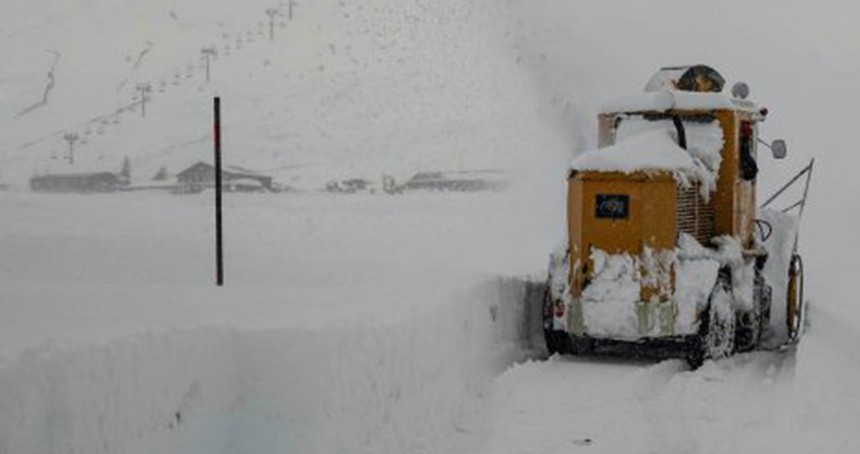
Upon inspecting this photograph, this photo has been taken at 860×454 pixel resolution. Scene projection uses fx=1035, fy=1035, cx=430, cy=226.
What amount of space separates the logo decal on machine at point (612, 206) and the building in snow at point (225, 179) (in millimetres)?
40513

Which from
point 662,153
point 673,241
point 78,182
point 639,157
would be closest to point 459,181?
point 78,182

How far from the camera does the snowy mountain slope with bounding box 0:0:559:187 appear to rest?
65.8 metres

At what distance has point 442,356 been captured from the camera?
8062 mm

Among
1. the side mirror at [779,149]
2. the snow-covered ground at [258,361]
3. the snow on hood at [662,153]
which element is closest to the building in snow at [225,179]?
the snow-covered ground at [258,361]

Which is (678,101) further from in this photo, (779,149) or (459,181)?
(459,181)

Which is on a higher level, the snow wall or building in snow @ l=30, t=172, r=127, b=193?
building in snow @ l=30, t=172, r=127, b=193

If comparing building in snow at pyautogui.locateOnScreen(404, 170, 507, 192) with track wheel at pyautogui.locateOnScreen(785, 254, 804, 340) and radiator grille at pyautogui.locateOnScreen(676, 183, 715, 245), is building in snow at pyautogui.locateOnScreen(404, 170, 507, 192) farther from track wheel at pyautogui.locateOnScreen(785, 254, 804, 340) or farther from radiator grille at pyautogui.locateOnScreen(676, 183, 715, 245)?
radiator grille at pyautogui.locateOnScreen(676, 183, 715, 245)

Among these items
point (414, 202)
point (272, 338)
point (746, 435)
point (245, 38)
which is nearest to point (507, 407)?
point (746, 435)

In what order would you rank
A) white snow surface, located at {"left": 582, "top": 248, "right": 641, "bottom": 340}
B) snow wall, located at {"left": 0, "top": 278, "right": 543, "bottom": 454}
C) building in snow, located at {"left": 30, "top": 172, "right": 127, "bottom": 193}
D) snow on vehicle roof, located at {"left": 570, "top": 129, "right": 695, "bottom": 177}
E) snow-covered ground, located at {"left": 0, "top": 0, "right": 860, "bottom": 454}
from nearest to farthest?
snow wall, located at {"left": 0, "top": 278, "right": 543, "bottom": 454} → snow-covered ground, located at {"left": 0, "top": 0, "right": 860, "bottom": 454} → white snow surface, located at {"left": 582, "top": 248, "right": 641, "bottom": 340} → snow on vehicle roof, located at {"left": 570, "top": 129, "right": 695, "bottom": 177} → building in snow, located at {"left": 30, "top": 172, "right": 127, "bottom": 193}

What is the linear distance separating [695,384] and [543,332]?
8.75 feet

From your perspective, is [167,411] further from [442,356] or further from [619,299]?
[619,299]

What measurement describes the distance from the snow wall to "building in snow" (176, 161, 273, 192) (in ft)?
140

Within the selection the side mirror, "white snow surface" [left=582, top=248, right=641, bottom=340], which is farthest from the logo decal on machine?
the side mirror

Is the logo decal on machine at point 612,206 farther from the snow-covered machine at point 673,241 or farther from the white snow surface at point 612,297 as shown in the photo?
the white snow surface at point 612,297
